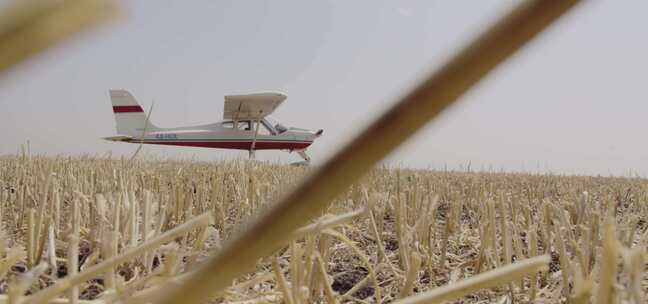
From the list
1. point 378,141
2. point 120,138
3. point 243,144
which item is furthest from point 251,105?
point 378,141

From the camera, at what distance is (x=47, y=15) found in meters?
0.10

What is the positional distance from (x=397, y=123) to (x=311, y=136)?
591 inches

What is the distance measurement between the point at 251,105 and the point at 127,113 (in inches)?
170

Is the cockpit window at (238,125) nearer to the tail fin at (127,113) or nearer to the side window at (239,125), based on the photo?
the side window at (239,125)

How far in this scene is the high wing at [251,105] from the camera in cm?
1442

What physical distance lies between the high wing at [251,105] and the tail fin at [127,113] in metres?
2.81

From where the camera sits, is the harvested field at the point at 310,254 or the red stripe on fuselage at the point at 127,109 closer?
the harvested field at the point at 310,254

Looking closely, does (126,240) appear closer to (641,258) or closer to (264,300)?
(264,300)

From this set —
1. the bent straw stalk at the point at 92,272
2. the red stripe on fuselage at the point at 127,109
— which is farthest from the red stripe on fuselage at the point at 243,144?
the bent straw stalk at the point at 92,272

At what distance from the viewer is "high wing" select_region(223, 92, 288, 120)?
14.4 meters

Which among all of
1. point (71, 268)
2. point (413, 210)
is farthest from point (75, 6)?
point (413, 210)

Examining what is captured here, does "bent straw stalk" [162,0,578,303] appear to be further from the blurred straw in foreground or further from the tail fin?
the tail fin

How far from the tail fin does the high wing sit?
111 inches

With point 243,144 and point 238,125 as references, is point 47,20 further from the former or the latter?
point 238,125
